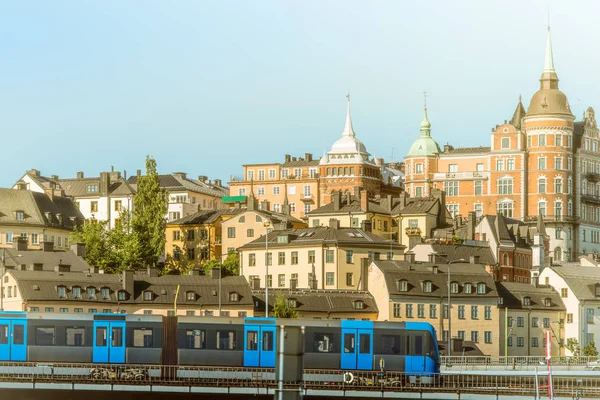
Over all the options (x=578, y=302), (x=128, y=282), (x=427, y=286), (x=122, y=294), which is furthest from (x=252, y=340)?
(x=578, y=302)

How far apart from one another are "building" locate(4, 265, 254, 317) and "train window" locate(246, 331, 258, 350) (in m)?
55.1

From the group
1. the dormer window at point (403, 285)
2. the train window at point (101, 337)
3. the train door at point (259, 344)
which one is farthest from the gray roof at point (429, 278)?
the train window at point (101, 337)

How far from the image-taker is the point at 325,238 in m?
185

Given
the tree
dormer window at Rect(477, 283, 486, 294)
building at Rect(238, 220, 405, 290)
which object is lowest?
the tree

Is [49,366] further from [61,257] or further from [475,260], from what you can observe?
[475,260]

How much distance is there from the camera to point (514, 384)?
347ft

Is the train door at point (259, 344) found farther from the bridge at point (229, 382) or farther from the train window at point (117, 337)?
the train window at point (117, 337)

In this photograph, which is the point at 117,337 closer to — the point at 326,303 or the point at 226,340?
the point at 226,340

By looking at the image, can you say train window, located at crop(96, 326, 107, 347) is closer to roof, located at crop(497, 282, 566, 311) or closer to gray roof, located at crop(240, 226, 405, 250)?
roof, located at crop(497, 282, 566, 311)

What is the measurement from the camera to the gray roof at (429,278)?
162500 millimetres

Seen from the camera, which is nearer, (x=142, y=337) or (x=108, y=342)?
(x=108, y=342)

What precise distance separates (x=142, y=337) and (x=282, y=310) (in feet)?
165

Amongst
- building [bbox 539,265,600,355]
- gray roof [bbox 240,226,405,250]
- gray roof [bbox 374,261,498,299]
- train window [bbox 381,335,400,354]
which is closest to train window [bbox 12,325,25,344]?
train window [bbox 381,335,400,354]

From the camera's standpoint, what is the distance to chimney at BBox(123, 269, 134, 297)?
158125 millimetres
